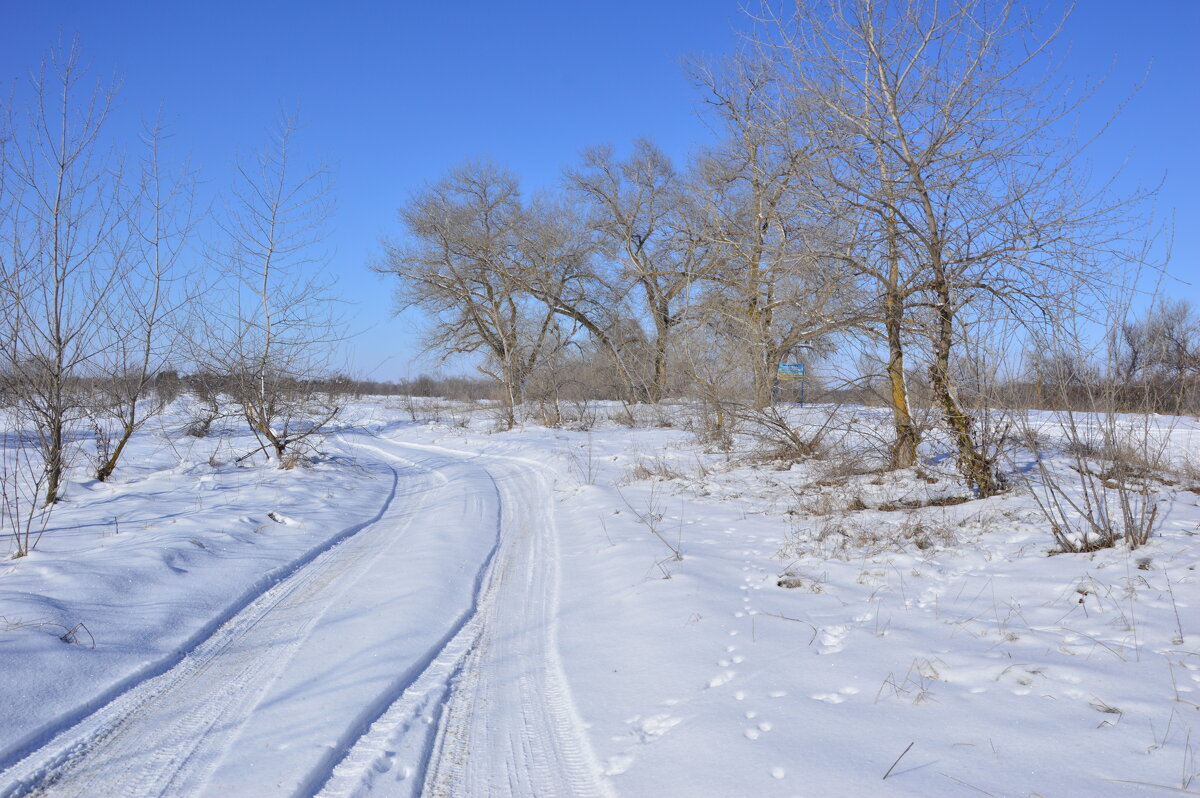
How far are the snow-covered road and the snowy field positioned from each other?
0.06 ft

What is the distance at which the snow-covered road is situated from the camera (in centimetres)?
269

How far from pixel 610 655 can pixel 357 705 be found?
1573 millimetres

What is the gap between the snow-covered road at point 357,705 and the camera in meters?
2.69

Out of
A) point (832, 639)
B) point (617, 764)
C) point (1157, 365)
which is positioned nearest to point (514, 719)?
point (617, 764)

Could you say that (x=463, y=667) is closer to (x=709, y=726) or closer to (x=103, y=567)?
(x=709, y=726)

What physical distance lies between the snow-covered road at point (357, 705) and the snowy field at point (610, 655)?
18 mm

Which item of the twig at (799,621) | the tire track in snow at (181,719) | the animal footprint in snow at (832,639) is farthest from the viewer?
the twig at (799,621)

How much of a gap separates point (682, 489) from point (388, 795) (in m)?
7.30

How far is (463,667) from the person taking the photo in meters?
3.88

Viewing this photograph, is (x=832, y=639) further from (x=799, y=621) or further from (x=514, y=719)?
(x=514, y=719)

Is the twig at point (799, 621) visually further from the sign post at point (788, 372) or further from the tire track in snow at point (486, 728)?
the sign post at point (788, 372)

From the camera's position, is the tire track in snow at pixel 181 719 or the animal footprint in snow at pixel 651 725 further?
the animal footprint in snow at pixel 651 725

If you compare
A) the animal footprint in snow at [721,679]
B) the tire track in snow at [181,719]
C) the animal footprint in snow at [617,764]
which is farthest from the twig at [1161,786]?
the tire track in snow at [181,719]

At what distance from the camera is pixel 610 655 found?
407 cm
